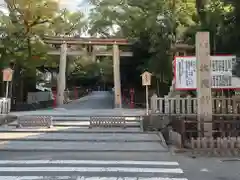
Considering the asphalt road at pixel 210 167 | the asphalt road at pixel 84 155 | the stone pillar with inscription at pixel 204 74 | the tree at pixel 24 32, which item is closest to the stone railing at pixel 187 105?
the asphalt road at pixel 84 155

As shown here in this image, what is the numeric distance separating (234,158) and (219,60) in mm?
4574

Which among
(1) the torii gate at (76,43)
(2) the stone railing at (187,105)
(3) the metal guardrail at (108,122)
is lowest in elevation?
(3) the metal guardrail at (108,122)

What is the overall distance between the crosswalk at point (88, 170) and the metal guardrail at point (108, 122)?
7.18 meters

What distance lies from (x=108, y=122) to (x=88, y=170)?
8453 mm

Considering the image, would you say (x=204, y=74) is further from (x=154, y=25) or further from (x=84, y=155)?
(x=154, y=25)

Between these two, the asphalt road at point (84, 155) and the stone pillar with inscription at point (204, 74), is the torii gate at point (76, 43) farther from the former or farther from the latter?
the stone pillar with inscription at point (204, 74)

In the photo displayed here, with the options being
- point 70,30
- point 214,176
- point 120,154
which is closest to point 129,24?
point 70,30

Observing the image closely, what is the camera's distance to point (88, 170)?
9.23 metres

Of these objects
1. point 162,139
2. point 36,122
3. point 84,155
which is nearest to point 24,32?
point 36,122

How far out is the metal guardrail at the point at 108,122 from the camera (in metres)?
17.6

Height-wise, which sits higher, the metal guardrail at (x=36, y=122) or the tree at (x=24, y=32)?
the tree at (x=24, y=32)

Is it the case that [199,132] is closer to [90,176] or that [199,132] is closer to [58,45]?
[90,176]

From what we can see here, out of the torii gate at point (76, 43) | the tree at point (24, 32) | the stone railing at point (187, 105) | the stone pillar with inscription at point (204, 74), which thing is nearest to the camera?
the stone pillar with inscription at point (204, 74)

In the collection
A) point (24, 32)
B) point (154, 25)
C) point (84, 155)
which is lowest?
point (84, 155)
